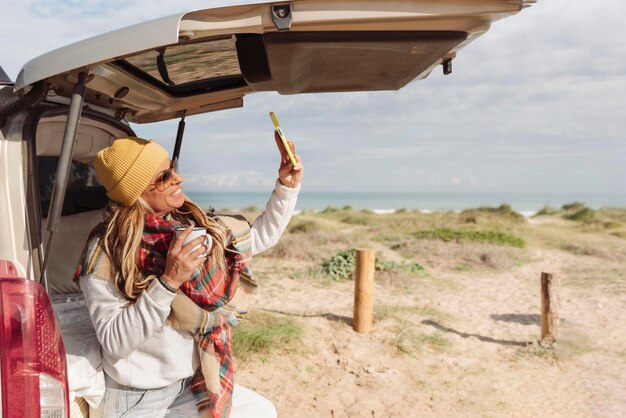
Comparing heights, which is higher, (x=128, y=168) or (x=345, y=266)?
(x=128, y=168)

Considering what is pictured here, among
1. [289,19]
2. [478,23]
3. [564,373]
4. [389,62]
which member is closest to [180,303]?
[289,19]

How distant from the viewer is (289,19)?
6.13ft

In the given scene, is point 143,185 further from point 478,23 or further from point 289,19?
point 478,23

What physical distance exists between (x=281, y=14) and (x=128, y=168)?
0.75m

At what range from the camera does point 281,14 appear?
1.87 metres

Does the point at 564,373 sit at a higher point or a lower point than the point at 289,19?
lower

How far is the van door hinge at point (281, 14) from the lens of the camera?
1.86 meters

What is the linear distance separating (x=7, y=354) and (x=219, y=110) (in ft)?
7.16

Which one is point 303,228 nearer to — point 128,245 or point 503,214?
point 503,214

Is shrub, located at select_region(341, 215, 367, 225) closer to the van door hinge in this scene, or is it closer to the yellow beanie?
the yellow beanie

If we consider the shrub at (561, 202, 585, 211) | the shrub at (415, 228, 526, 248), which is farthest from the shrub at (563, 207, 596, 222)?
the shrub at (415, 228, 526, 248)

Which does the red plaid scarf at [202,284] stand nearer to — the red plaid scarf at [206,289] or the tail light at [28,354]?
the red plaid scarf at [206,289]

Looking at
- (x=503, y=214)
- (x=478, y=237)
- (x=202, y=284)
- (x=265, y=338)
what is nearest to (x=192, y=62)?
(x=202, y=284)

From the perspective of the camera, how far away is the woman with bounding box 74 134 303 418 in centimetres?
198
